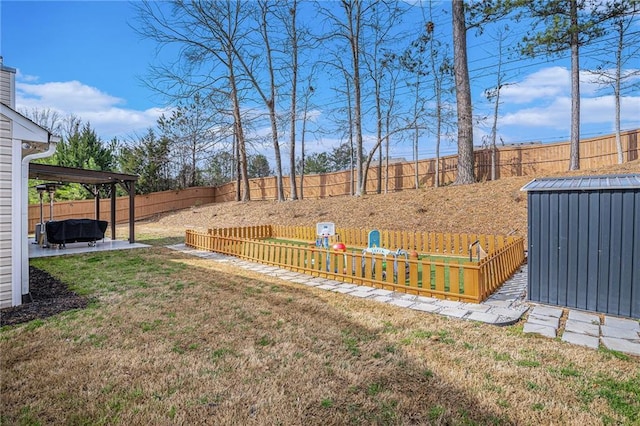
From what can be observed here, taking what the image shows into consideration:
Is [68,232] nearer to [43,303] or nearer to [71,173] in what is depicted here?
[71,173]

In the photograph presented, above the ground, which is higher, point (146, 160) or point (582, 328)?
point (146, 160)

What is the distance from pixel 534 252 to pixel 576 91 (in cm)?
1125

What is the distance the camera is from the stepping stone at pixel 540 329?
3.79 meters

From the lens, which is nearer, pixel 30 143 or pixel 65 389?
pixel 65 389

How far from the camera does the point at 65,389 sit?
266cm

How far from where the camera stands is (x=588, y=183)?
4770 mm

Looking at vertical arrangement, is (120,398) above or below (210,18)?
below

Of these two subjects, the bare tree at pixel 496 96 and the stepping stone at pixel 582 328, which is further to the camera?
the bare tree at pixel 496 96

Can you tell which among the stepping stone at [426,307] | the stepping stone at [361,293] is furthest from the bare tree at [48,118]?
the stepping stone at [426,307]

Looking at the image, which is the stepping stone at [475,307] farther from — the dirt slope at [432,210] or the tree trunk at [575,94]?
the tree trunk at [575,94]

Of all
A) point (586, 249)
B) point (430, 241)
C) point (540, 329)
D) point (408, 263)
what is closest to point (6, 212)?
point (408, 263)

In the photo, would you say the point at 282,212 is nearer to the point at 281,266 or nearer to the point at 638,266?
the point at 281,266

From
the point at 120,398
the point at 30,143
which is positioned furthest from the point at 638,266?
the point at 30,143

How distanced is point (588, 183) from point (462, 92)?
1048cm
